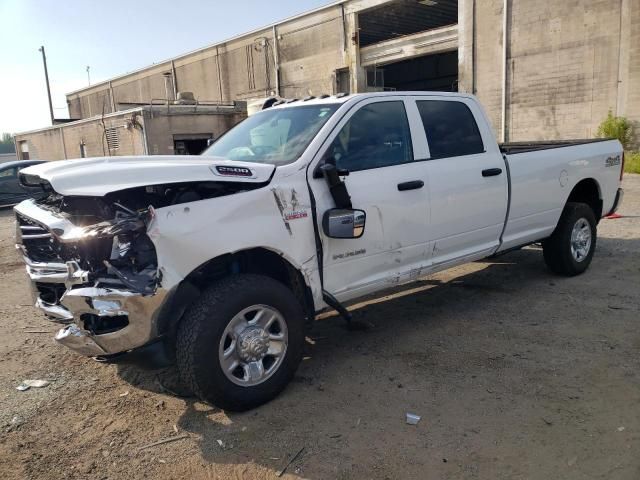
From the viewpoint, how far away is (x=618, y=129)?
702 inches

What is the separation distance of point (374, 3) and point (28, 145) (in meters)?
27.8

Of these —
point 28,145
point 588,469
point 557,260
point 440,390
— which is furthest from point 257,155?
point 28,145

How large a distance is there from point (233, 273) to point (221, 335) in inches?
20.9

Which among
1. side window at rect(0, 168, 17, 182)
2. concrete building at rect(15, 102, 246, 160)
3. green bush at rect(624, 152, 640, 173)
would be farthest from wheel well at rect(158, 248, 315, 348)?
concrete building at rect(15, 102, 246, 160)

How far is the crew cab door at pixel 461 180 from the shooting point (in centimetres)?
452

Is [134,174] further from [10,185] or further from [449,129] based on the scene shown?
[10,185]

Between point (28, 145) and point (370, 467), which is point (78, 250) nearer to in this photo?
point (370, 467)

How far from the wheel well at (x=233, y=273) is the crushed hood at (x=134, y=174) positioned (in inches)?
20.1

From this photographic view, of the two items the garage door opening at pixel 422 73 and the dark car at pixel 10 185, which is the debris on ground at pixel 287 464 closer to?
the dark car at pixel 10 185

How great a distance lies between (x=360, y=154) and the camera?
13.4 ft

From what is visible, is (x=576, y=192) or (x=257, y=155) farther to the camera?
(x=576, y=192)

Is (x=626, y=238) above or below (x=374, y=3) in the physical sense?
below

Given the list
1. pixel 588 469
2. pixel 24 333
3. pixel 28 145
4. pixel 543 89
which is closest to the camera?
pixel 588 469

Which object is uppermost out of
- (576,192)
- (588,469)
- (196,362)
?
(576,192)
